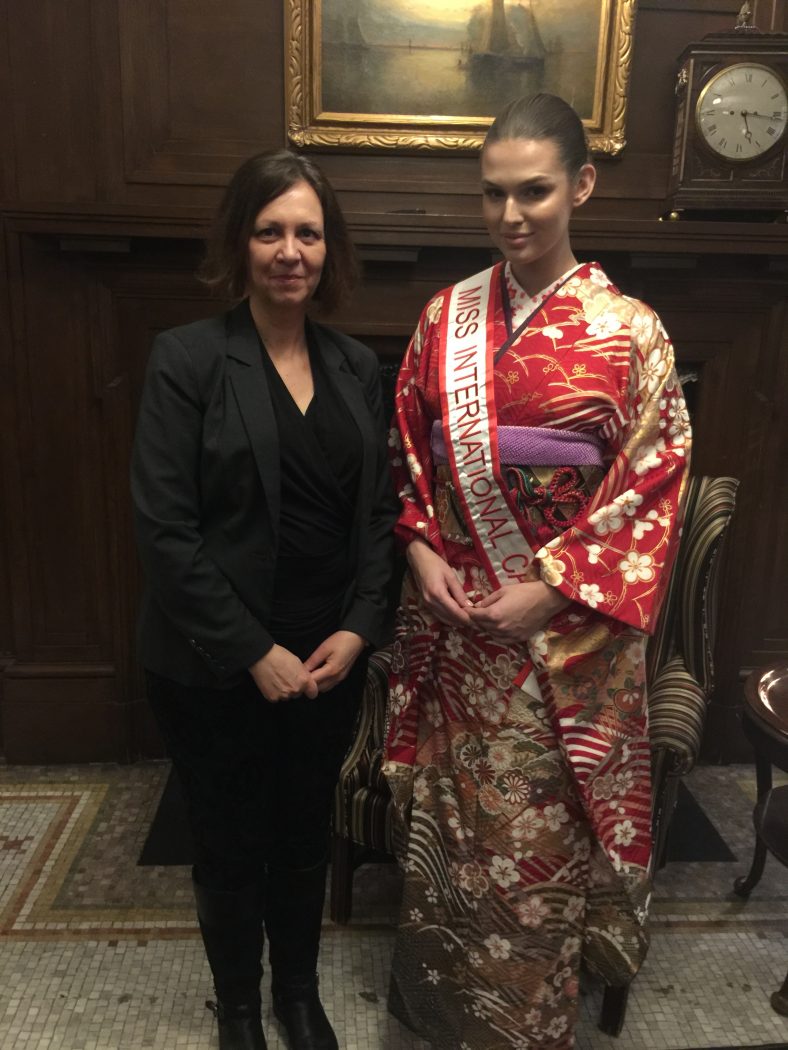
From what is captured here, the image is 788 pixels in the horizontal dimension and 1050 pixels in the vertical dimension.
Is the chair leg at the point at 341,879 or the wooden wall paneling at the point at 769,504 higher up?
the wooden wall paneling at the point at 769,504

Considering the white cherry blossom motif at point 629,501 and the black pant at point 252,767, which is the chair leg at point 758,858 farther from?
the black pant at point 252,767

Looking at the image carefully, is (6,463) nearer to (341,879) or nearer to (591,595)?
(341,879)

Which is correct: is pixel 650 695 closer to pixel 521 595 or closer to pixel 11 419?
pixel 521 595

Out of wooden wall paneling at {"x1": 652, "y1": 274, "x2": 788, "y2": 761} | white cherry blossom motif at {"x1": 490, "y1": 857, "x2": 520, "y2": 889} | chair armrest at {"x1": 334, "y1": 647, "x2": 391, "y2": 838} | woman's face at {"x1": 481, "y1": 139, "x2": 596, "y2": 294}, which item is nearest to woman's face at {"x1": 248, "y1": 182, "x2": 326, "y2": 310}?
woman's face at {"x1": 481, "y1": 139, "x2": 596, "y2": 294}

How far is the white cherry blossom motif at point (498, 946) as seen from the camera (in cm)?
132

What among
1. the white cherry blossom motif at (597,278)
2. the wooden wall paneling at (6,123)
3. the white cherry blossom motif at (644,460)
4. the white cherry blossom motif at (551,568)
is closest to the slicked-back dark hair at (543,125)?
the white cherry blossom motif at (597,278)

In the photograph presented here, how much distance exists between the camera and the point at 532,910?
1304mm

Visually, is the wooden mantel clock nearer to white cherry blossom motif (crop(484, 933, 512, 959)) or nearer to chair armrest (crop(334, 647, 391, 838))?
chair armrest (crop(334, 647, 391, 838))

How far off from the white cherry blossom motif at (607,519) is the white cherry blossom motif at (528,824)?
43 cm

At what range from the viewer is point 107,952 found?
168 centimetres

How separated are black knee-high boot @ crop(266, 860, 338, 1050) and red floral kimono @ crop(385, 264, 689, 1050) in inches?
5.9

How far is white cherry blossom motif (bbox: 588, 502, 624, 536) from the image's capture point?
1189 millimetres

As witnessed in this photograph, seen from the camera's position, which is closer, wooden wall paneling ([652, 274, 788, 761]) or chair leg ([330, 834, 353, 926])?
chair leg ([330, 834, 353, 926])

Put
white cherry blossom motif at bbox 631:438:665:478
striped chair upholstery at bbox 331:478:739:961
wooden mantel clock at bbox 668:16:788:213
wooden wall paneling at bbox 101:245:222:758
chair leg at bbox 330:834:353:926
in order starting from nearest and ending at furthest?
white cherry blossom motif at bbox 631:438:665:478 < striped chair upholstery at bbox 331:478:739:961 < chair leg at bbox 330:834:353:926 < wooden mantel clock at bbox 668:16:788:213 < wooden wall paneling at bbox 101:245:222:758
